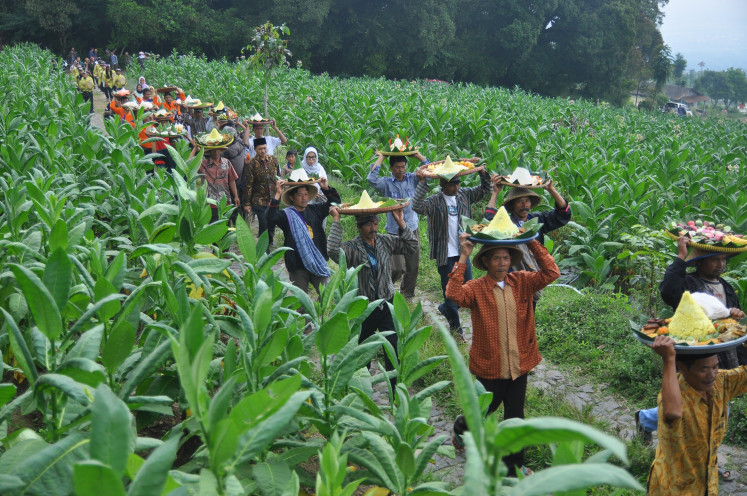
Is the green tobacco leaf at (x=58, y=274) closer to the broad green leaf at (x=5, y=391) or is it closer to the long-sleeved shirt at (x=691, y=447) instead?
the broad green leaf at (x=5, y=391)

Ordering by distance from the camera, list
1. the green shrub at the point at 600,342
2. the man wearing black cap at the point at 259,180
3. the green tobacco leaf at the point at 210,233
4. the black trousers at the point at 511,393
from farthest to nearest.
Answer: the man wearing black cap at the point at 259,180
the green shrub at the point at 600,342
the black trousers at the point at 511,393
the green tobacco leaf at the point at 210,233

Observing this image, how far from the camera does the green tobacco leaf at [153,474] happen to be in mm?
1750

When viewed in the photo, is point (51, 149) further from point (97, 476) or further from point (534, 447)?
point (97, 476)

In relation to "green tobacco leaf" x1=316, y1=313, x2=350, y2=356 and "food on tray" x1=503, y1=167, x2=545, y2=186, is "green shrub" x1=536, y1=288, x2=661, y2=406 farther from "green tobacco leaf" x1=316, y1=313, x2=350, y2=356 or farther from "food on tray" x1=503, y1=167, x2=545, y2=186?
"green tobacco leaf" x1=316, y1=313, x2=350, y2=356

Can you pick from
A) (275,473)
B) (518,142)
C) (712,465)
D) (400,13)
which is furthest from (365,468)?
(400,13)

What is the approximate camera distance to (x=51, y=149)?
7391mm

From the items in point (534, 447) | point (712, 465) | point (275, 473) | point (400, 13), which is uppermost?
point (400, 13)

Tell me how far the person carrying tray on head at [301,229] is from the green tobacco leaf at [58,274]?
4125 mm

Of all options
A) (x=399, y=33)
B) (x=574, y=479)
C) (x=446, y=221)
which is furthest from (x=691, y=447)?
(x=399, y=33)

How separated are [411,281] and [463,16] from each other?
4790 centimetres

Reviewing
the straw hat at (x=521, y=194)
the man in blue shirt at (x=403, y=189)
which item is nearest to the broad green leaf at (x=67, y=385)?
the straw hat at (x=521, y=194)

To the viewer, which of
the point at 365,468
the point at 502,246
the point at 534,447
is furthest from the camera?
the point at 534,447

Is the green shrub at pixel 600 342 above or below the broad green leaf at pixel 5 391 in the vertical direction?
below

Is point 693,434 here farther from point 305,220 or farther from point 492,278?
point 305,220
